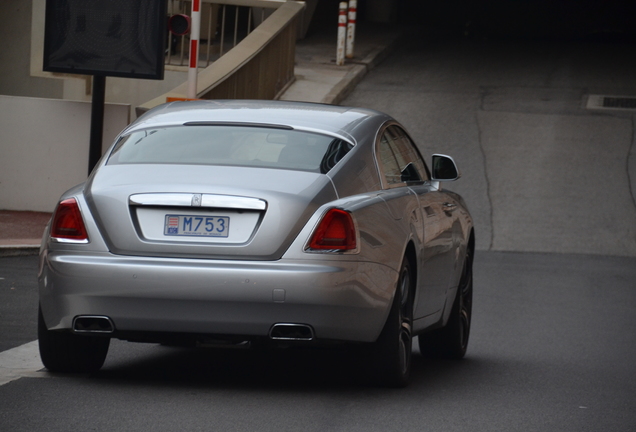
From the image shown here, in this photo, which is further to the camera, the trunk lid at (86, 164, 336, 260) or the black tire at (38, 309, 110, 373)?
the black tire at (38, 309, 110, 373)

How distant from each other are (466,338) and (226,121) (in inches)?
105

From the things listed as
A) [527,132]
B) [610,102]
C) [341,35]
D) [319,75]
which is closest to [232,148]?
[527,132]

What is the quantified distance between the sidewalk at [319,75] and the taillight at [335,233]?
22.4ft

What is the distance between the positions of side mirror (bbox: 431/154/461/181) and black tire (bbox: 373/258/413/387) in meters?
1.50

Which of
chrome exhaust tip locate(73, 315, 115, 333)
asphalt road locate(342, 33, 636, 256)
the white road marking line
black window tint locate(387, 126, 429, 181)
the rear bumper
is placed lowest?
asphalt road locate(342, 33, 636, 256)

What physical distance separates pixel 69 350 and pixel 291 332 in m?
1.30

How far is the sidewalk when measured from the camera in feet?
43.0

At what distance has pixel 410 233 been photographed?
267 inches

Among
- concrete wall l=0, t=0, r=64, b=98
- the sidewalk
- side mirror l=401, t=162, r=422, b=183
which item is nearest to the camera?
side mirror l=401, t=162, r=422, b=183

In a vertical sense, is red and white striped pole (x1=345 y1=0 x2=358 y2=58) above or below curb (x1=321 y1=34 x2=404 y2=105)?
above

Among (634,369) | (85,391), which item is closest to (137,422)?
(85,391)

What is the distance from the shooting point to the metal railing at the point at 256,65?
1695 cm

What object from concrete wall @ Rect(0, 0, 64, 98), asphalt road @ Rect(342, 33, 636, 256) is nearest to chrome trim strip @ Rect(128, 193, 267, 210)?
asphalt road @ Rect(342, 33, 636, 256)

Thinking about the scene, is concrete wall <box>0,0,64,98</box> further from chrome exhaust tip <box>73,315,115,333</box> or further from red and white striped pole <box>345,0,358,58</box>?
chrome exhaust tip <box>73,315,115,333</box>
